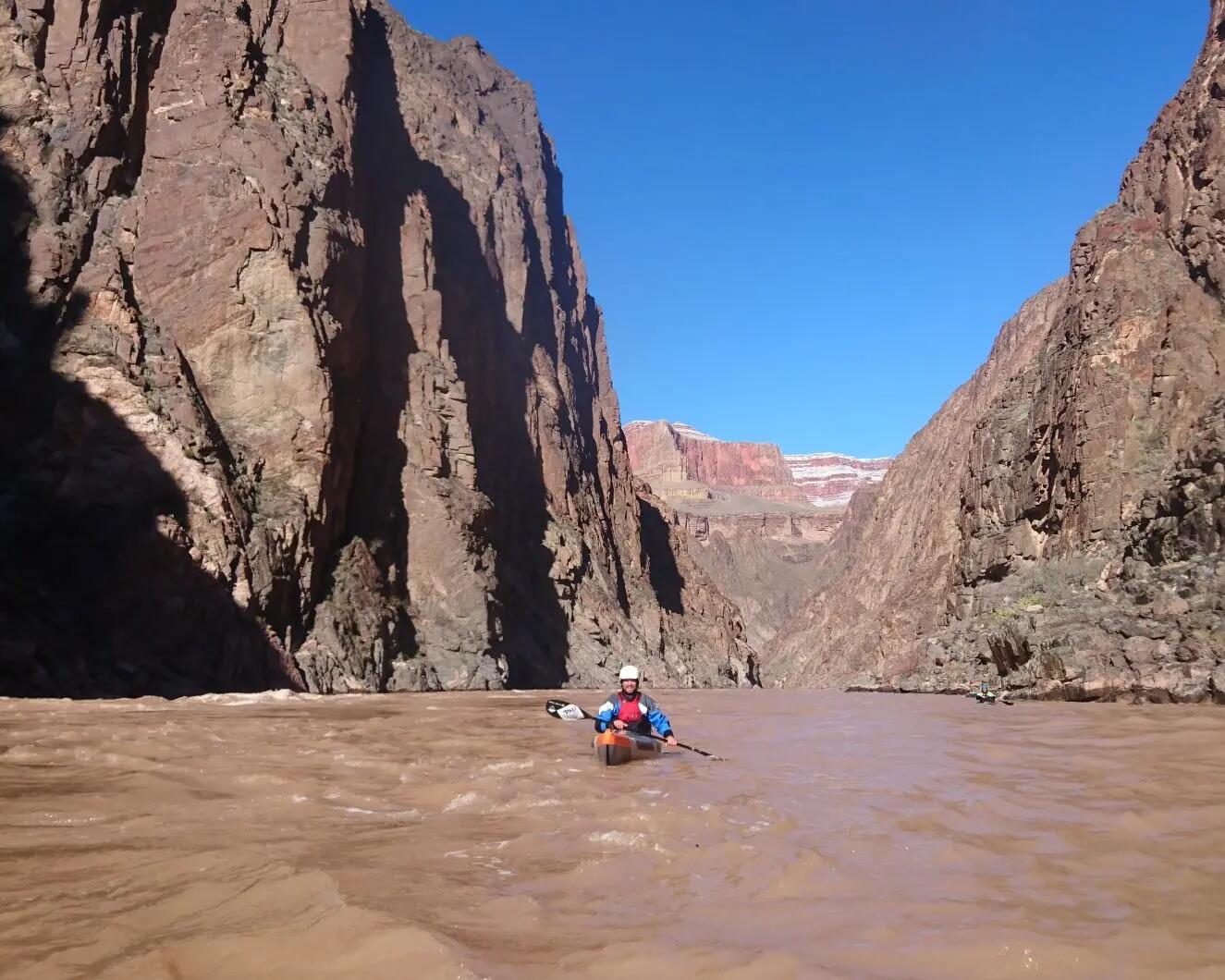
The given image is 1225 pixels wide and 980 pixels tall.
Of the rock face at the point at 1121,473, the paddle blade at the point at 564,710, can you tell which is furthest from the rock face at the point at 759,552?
the paddle blade at the point at 564,710

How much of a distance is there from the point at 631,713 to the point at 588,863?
5.99 metres

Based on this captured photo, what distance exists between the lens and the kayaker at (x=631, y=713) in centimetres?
1077

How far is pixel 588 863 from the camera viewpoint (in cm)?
496

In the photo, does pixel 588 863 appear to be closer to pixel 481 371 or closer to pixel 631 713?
pixel 631 713

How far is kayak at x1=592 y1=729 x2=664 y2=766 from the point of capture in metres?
9.45

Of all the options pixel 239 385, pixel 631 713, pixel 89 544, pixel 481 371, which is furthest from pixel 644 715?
pixel 481 371

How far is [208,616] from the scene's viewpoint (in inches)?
923

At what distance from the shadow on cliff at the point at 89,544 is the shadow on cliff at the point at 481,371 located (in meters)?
13.5

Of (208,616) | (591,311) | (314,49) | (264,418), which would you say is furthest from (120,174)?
(591,311)

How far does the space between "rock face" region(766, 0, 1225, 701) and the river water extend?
15444mm

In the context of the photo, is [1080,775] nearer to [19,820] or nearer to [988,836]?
[988,836]

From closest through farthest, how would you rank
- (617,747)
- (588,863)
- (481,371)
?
(588,863) → (617,747) → (481,371)

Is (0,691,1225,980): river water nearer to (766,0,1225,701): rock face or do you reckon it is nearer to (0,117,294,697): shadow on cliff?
(0,117,294,697): shadow on cliff

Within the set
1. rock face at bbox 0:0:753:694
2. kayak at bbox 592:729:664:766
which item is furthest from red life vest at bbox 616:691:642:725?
rock face at bbox 0:0:753:694
